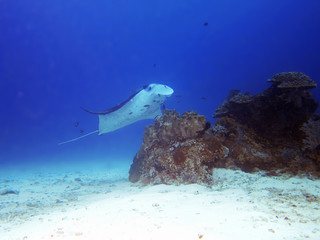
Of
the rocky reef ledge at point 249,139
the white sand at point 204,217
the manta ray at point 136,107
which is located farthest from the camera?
the manta ray at point 136,107

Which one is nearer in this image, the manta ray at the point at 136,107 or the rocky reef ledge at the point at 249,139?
the rocky reef ledge at the point at 249,139

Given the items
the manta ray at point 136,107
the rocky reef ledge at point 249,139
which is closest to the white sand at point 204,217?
the rocky reef ledge at point 249,139

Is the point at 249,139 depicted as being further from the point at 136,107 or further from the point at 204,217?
the point at 136,107

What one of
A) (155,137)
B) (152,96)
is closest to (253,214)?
(155,137)

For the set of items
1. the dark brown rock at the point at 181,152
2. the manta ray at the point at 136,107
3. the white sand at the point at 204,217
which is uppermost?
the manta ray at the point at 136,107

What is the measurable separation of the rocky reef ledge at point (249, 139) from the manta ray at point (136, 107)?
1.73 meters

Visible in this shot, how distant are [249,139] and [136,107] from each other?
461 centimetres

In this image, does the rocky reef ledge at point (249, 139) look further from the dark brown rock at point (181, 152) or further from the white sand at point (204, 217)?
the white sand at point (204, 217)

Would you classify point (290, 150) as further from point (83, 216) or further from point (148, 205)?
→ point (83, 216)

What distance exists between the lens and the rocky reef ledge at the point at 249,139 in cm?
501

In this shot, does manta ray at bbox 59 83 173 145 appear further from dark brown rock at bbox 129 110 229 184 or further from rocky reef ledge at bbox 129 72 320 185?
rocky reef ledge at bbox 129 72 320 185

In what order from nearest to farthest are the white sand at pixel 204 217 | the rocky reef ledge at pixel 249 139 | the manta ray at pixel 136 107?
1. the white sand at pixel 204 217
2. the rocky reef ledge at pixel 249 139
3. the manta ray at pixel 136 107

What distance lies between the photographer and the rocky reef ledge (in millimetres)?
5008

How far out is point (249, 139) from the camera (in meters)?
5.57
